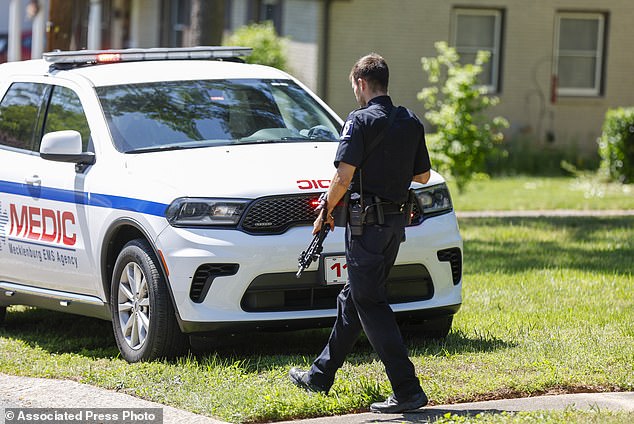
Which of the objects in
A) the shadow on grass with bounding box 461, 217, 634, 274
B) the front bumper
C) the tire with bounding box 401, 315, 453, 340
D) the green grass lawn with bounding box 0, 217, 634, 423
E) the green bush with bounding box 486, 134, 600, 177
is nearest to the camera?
the green grass lawn with bounding box 0, 217, 634, 423

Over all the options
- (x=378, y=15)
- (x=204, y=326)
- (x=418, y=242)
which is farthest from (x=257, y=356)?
(x=378, y=15)

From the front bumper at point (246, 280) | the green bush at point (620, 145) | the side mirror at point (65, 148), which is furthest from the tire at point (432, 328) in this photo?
the green bush at point (620, 145)

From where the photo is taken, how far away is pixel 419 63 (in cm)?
2064

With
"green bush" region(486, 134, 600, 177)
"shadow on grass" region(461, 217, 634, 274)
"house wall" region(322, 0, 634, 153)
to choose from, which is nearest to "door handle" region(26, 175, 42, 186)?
"shadow on grass" region(461, 217, 634, 274)

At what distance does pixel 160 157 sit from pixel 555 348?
8.35 feet

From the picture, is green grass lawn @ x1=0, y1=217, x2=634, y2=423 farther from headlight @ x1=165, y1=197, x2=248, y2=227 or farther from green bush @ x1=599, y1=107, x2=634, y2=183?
green bush @ x1=599, y1=107, x2=634, y2=183

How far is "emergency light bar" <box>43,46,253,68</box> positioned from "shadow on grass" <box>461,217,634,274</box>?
311 centimetres

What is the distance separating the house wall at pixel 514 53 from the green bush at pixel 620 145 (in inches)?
119

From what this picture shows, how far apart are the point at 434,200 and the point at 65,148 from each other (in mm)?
2213

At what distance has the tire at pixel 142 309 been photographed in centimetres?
647

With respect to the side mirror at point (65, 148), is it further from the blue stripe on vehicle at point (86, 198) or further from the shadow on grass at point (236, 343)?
the shadow on grass at point (236, 343)

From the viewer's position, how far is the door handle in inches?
295

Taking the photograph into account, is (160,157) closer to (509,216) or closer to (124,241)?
(124,241)
